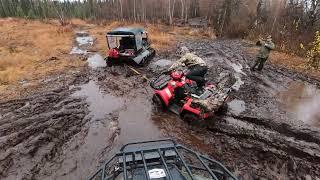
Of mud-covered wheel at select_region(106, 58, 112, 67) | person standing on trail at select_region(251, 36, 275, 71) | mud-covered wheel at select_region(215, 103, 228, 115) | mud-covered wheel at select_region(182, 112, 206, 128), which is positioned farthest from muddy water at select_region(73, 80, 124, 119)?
person standing on trail at select_region(251, 36, 275, 71)

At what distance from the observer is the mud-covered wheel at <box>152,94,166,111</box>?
8734 mm

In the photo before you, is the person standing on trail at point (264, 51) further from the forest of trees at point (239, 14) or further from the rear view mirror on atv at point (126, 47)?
the rear view mirror on atv at point (126, 47)

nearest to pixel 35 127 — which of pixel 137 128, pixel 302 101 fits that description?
pixel 137 128

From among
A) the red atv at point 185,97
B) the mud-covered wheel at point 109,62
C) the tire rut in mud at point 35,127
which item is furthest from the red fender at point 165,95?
the mud-covered wheel at point 109,62

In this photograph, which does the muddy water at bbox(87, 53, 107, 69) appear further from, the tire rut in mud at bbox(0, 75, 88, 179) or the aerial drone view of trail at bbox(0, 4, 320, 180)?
the tire rut in mud at bbox(0, 75, 88, 179)

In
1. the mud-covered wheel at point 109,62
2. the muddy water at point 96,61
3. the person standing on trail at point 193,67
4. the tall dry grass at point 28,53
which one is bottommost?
the muddy water at point 96,61

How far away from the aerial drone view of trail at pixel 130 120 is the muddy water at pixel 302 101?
36 millimetres

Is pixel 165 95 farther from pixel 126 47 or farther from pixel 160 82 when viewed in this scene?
pixel 126 47

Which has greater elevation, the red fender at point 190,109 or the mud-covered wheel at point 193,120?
the red fender at point 190,109

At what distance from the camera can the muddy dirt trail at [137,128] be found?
20.7 ft

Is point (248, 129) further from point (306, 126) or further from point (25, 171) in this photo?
point (25, 171)

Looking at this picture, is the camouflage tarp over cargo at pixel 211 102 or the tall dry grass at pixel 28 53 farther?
the tall dry grass at pixel 28 53

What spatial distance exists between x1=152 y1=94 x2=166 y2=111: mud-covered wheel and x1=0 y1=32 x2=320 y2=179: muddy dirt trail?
239 mm

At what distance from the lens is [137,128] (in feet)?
26.4
